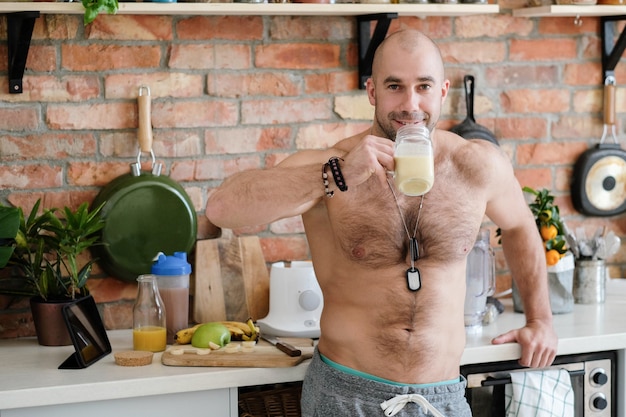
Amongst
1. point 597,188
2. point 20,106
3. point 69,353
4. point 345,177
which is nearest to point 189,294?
point 69,353

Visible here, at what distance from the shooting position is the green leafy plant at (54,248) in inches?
107

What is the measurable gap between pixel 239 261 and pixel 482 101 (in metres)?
1.03

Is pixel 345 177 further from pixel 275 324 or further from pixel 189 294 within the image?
pixel 189 294

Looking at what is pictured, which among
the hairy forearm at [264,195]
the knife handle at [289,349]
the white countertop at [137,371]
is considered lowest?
the white countertop at [137,371]

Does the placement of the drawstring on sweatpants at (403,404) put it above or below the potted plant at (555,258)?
below

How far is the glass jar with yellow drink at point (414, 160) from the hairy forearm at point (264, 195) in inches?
7.9

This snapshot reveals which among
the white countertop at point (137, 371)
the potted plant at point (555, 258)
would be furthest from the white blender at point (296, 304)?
the potted plant at point (555, 258)

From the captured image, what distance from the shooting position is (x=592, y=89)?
348 cm

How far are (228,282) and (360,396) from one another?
76 centimetres

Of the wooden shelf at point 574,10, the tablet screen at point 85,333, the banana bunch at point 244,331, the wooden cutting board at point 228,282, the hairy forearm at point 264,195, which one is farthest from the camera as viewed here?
the wooden shelf at point 574,10

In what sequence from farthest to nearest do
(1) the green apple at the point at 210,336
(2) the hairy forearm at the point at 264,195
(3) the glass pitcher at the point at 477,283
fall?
(3) the glass pitcher at the point at 477,283 < (1) the green apple at the point at 210,336 < (2) the hairy forearm at the point at 264,195

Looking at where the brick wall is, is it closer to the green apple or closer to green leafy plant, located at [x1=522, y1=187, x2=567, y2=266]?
green leafy plant, located at [x1=522, y1=187, x2=567, y2=266]

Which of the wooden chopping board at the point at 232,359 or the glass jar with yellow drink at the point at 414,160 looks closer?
the glass jar with yellow drink at the point at 414,160

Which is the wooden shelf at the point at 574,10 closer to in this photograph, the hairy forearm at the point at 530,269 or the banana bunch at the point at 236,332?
the hairy forearm at the point at 530,269
